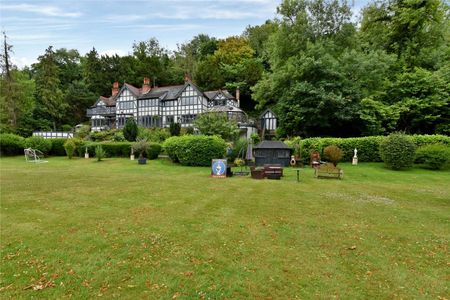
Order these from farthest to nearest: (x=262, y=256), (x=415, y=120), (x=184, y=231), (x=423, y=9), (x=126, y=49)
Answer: (x=126, y=49) → (x=423, y=9) → (x=415, y=120) → (x=184, y=231) → (x=262, y=256)

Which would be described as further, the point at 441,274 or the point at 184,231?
the point at 184,231

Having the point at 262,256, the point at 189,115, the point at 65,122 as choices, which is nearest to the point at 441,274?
the point at 262,256

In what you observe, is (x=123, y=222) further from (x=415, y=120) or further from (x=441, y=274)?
(x=415, y=120)

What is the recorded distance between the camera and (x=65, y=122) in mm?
50781

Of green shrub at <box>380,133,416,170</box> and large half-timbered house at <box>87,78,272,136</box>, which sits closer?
green shrub at <box>380,133,416,170</box>

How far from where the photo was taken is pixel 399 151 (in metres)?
17.7

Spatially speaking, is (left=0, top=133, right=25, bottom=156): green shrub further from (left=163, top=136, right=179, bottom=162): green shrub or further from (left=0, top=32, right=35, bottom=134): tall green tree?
(left=163, top=136, right=179, bottom=162): green shrub

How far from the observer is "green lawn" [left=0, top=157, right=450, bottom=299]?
412 centimetres

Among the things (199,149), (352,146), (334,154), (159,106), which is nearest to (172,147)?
(199,149)

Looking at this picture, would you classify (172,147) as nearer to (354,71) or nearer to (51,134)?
(354,71)

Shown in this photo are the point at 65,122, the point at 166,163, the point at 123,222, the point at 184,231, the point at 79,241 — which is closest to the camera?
the point at 79,241

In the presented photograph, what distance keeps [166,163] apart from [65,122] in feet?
130

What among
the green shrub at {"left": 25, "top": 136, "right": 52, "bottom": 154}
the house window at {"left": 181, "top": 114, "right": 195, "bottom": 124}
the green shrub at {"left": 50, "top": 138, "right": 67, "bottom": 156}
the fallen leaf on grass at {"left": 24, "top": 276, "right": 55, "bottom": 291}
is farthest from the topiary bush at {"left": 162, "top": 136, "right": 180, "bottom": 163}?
the house window at {"left": 181, "top": 114, "right": 195, "bottom": 124}

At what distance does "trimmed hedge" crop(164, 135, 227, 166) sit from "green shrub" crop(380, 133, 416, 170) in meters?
11.8
